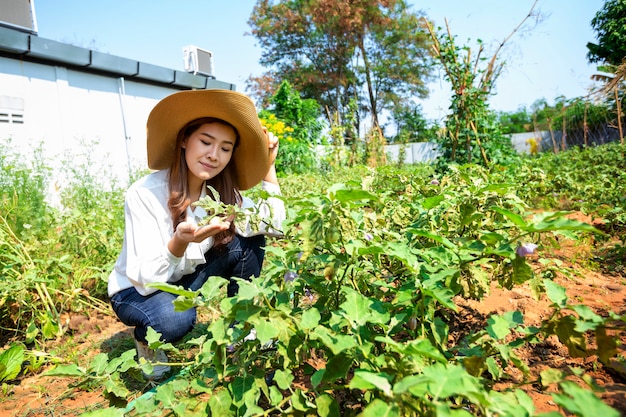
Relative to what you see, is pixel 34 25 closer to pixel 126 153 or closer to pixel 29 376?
pixel 126 153

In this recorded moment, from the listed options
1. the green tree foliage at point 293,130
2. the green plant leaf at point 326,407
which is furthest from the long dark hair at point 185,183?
the green tree foliage at point 293,130

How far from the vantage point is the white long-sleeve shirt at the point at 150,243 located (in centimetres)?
163

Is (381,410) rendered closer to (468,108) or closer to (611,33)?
(468,108)

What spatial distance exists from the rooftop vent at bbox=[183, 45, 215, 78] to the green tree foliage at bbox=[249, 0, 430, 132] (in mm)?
8353

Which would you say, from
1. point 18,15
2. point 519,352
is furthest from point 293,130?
point 519,352

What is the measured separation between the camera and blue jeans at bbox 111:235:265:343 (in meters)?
1.67

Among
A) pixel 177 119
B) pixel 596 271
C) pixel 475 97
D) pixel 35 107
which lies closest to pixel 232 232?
pixel 177 119

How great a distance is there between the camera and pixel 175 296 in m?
1.87

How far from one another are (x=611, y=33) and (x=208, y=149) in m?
17.6

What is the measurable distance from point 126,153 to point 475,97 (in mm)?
6586

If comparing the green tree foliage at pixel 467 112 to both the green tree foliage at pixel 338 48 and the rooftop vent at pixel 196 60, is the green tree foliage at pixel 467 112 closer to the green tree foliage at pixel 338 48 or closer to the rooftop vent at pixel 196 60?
the rooftop vent at pixel 196 60

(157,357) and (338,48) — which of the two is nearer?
(157,357)

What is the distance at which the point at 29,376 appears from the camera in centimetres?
185

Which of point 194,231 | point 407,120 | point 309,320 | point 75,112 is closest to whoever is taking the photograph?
point 309,320
